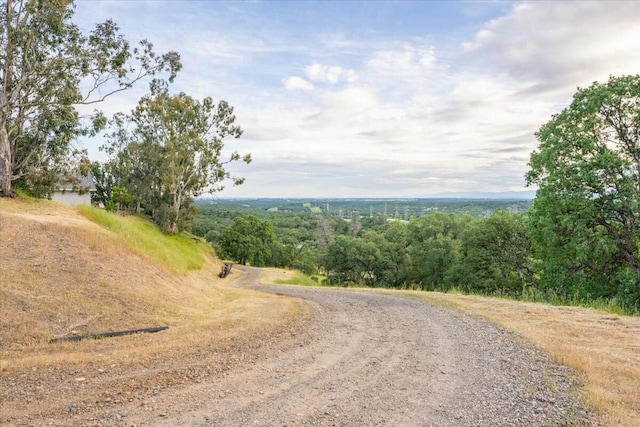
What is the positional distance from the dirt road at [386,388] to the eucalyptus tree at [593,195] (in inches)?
432

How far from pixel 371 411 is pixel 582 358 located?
4793mm

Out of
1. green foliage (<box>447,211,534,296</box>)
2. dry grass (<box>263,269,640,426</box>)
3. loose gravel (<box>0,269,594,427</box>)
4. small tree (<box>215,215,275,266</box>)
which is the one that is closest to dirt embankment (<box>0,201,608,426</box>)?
loose gravel (<box>0,269,594,427</box>)

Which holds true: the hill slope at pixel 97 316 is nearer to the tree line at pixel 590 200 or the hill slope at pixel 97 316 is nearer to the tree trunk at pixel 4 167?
the tree trunk at pixel 4 167

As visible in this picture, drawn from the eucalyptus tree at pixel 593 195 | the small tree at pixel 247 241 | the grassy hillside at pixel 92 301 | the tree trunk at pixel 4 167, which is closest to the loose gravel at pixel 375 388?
the grassy hillside at pixel 92 301

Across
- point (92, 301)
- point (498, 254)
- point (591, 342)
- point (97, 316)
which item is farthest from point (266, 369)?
point (498, 254)

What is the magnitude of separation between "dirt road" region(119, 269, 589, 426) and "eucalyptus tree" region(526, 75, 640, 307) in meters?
11.0

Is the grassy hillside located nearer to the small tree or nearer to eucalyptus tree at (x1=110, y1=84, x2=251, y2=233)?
eucalyptus tree at (x1=110, y1=84, x2=251, y2=233)

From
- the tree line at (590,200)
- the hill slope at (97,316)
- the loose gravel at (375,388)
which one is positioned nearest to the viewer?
the loose gravel at (375,388)

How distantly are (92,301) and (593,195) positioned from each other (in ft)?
66.7

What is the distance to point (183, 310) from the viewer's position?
1204 centimetres

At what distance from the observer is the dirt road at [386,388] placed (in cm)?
519

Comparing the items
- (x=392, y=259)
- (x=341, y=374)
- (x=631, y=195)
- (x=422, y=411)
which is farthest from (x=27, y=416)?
(x=392, y=259)

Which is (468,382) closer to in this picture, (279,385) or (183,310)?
(279,385)

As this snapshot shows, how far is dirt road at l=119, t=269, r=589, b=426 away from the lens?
519cm
